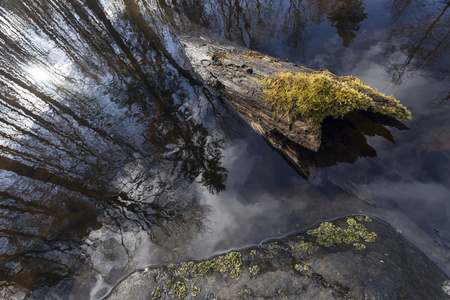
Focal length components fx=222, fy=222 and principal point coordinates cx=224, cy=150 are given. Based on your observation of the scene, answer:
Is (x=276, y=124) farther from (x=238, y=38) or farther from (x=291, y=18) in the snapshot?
(x=291, y=18)

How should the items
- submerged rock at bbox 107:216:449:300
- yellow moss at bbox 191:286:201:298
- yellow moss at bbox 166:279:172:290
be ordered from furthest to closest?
yellow moss at bbox 166:279:172:290, yellow moss at bbox 191:286:201:298, submerged rock at bbox 107:216:449:300

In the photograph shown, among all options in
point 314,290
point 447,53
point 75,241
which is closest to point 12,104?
point 75,241

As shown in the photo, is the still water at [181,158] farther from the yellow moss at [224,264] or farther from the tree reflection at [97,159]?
the yellow moss at [224,264]

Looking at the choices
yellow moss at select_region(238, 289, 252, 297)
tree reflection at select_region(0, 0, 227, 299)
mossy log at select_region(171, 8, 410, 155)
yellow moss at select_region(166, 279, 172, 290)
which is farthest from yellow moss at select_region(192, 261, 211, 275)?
mossy log at select_region(171, 8, 410, 155)

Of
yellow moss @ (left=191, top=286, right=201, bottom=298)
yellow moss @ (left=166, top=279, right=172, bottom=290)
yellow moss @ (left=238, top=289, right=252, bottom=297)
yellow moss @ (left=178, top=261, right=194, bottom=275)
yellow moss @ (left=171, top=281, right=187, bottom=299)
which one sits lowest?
yellow moss @ (left=178, top=261, right=194, bottom=275)

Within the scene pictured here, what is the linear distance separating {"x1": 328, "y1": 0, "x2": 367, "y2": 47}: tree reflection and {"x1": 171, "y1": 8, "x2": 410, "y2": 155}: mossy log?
3174 mm

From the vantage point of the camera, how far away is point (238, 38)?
24.1 feet

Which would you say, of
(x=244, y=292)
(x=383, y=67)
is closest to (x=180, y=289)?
(x=244, y=292)

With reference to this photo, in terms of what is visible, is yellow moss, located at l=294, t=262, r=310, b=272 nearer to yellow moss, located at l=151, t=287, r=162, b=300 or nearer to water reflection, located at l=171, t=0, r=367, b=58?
yellow moss, located at l=151, t=287, r=162, b=300

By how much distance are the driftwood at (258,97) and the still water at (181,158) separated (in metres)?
0.22

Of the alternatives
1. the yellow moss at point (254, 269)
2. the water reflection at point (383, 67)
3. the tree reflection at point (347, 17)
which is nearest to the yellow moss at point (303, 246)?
the yellow moss at point (254, 269)

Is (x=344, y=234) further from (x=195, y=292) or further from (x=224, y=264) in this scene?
(x=195, y=292)

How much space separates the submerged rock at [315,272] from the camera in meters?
2.52

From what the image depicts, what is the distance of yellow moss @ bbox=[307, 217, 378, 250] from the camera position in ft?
9.92
